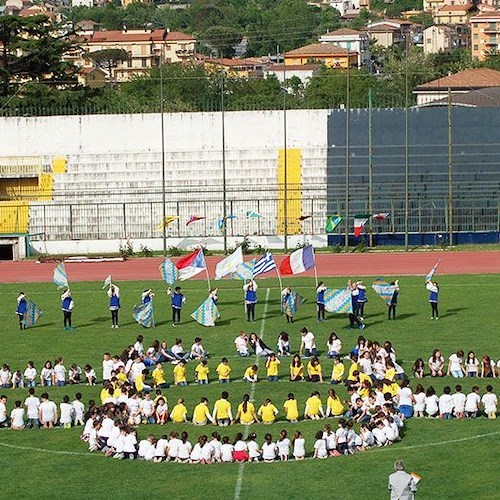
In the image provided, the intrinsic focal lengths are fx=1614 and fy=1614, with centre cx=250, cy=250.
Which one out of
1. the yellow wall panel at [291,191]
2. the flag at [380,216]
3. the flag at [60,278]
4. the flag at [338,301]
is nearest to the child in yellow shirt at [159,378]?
the flag at [338,301]

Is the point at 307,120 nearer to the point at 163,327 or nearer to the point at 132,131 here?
the point at 132,131

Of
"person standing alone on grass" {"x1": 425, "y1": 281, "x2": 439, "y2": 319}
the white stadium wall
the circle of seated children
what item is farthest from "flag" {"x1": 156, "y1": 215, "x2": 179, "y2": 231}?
the circle of seated children

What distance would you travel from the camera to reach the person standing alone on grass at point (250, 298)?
4906cm

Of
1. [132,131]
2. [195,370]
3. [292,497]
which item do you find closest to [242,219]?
[132,131]

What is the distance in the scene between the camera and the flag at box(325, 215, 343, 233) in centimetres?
7000

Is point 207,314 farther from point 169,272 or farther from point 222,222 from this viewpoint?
point 222,222

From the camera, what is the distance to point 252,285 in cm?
4891

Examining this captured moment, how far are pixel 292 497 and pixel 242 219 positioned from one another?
42.7 m

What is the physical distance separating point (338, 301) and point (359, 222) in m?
22.0

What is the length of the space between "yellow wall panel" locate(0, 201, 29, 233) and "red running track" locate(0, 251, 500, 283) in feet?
19.3

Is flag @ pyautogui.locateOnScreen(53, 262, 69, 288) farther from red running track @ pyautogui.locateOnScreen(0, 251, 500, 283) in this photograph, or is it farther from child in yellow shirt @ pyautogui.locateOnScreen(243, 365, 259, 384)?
child in yellow shirt @ pyautogui.locateOnScreen(243, 365, 259, 384)

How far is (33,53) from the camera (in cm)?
9950

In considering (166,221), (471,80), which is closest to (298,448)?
(166,221)

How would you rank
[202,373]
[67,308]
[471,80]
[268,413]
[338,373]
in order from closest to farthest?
1. [268,413]
2. [338,373]
3. [202,373]
4. [67,308]
5. [471,80]
